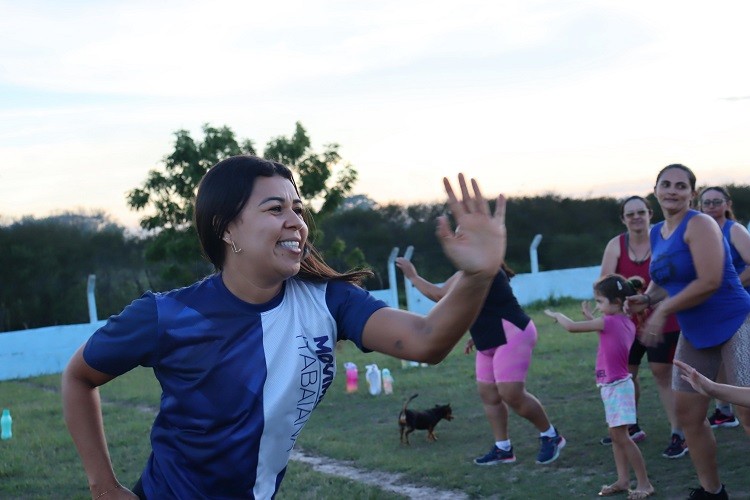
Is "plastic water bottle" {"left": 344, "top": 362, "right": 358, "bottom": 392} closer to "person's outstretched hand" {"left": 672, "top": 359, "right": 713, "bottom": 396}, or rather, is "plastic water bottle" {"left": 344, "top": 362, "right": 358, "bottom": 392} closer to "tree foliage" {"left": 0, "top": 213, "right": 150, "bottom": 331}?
"person's outstretched hand" {"left": 672, "top": 359, "right": 713, "bottom": 396}

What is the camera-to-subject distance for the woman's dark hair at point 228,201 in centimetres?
317

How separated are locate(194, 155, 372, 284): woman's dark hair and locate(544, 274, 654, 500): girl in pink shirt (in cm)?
344

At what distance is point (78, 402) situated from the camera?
333 centimetres

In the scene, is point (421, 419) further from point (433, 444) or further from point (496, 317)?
point (496, 317)

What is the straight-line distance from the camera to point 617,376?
21.3 ft

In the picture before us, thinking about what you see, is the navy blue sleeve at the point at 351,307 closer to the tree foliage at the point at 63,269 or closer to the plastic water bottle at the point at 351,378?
the plastic water bottle at the point at 351,378

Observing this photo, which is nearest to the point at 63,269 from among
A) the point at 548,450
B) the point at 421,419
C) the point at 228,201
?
the point at 421,419

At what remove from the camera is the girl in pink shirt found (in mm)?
6371

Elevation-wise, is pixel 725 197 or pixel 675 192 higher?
pixel 675 192

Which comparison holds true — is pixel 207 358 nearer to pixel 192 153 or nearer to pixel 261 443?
pixel 261 443

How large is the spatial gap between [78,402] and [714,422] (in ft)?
22.2

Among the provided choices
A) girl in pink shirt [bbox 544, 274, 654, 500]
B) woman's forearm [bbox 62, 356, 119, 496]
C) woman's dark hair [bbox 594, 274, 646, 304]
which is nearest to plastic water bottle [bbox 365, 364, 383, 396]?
girl in pink shirt [bbox 544, 274, 654, 500]

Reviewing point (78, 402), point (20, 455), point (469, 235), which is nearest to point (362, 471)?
point (20, 455)

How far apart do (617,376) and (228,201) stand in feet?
13.5
